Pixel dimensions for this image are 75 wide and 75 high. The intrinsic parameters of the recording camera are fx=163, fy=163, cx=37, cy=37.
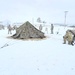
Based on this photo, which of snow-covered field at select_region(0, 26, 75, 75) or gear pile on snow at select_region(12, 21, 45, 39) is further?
gear pile on snow at select_region(12, 21, 45, 39)

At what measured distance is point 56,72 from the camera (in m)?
8.69

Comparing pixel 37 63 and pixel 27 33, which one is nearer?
pixel 37 63

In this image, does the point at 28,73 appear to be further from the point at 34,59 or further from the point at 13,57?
the point at 13,57

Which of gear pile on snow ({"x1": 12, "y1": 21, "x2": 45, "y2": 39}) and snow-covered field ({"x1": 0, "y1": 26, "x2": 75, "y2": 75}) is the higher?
gear pile on snow ({"x1": 12, "y1": 21, "x2": 45, "y2": 39})

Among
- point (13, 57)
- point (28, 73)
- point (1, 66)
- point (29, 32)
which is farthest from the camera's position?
point (29, 32)

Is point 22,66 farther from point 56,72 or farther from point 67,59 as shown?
point 67,59

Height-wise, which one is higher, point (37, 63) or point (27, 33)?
point (27, 33)

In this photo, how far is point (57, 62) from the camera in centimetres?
1016

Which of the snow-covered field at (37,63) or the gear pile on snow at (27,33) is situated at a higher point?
the gear pile on snow at (27,33)

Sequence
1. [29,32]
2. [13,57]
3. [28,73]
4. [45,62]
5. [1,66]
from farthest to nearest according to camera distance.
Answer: [29,32] → [13,57] → [45,62] → [1,66] → [28,73]

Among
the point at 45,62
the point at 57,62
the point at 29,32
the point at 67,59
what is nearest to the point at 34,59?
the point at 45,62

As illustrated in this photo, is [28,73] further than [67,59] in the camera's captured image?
No

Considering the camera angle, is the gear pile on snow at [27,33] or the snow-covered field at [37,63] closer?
the snow-covered field at [37,63]

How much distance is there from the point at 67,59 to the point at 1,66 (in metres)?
4.28
